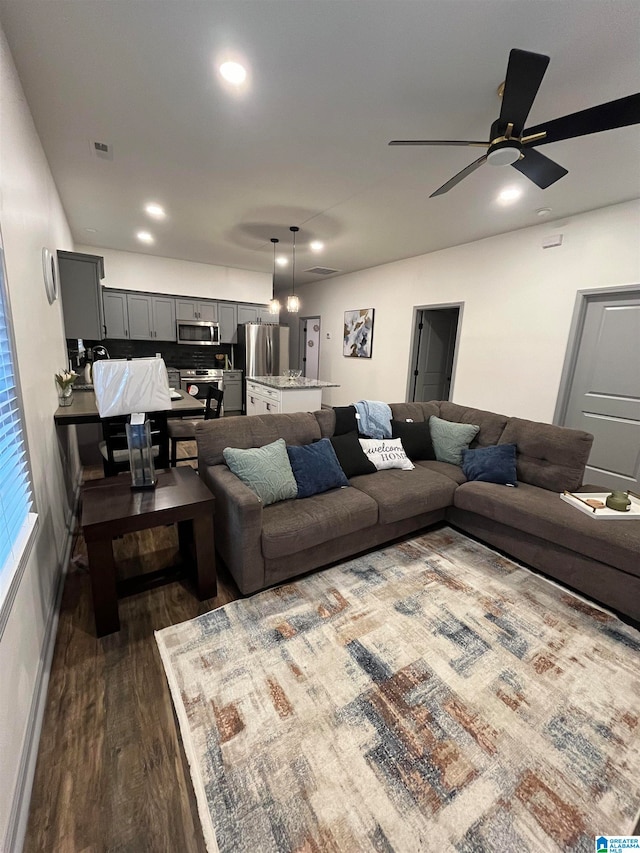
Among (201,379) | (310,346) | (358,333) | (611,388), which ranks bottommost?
(201,379)

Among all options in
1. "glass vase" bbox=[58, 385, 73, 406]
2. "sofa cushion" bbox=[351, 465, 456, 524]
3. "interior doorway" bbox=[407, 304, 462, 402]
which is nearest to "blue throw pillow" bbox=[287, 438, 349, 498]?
"sofa cushion" bbox=[351, 465, 456, 524]

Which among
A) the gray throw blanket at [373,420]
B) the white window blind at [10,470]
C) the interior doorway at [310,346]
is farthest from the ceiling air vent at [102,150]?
the interior doorway at [310,346]

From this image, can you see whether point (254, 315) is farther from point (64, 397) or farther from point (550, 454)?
point (550, 454)

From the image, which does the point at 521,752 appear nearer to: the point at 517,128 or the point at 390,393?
the point at 517,128

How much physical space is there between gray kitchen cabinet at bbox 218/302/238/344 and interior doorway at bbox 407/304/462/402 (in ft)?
11.1

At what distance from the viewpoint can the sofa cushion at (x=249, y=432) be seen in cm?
231

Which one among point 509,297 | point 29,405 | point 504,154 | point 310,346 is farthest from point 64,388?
point 310,346

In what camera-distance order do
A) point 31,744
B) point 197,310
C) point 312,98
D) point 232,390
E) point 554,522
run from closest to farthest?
point 31,744, point 312,98, point 554,522, point 197,310, point 232,390

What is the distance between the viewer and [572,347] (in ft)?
11.7

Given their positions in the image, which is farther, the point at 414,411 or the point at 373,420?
the point at 414,411

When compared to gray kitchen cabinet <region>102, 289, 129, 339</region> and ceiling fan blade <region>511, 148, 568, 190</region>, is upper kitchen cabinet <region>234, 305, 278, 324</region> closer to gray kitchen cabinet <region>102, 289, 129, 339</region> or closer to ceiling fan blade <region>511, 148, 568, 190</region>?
gray kitchen cabinet <region>102, 289, 129, 339</region>

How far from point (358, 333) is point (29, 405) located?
214 inches

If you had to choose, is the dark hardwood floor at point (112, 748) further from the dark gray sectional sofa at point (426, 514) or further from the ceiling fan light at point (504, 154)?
the ceiling fan light at point (504, 154)

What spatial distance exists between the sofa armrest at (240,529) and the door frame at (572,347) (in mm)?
3536
